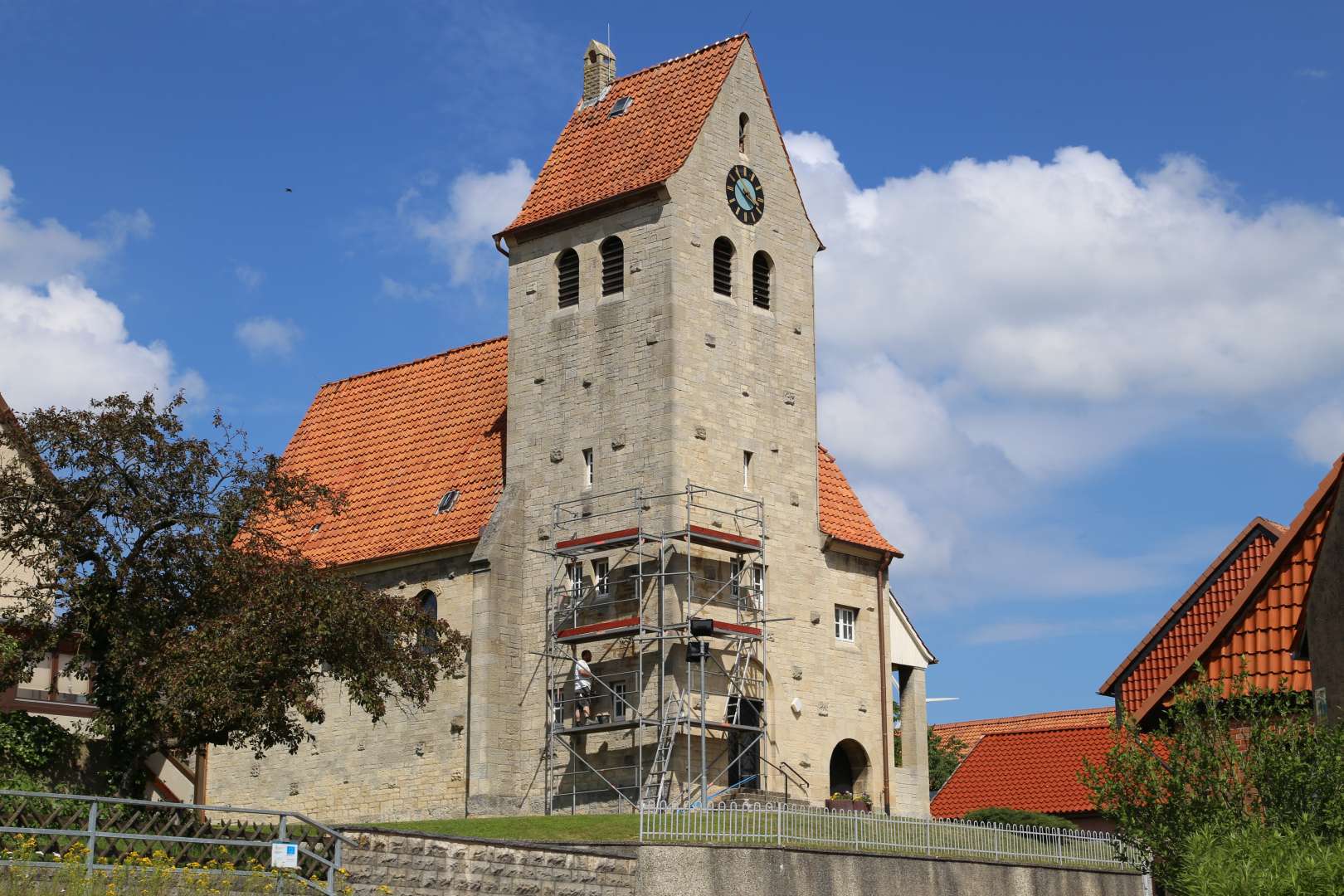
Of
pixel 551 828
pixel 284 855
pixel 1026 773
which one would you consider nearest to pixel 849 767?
pixel 551 828

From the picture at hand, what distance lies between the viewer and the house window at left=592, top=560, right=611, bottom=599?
135 ft

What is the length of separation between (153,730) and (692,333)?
619 inches

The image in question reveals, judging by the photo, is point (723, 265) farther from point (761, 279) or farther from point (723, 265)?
point (761, 279)

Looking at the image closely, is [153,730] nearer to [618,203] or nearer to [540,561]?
[540,561]

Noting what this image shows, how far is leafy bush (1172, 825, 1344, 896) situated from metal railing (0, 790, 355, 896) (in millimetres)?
11944

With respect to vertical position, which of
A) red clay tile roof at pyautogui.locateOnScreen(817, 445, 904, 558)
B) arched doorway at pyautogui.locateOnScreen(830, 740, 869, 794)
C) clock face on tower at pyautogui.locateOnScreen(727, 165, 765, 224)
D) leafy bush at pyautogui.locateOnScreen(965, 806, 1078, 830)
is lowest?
leafy bush at pyautogui.locateOnScreen(965, 806, 1078, 830)

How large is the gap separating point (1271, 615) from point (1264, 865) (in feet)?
30.6

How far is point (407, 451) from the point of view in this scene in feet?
160

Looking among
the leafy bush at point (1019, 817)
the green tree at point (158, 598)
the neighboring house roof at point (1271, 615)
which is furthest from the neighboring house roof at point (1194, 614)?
the green tree at point (158, 598)

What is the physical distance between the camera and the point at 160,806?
2581cm

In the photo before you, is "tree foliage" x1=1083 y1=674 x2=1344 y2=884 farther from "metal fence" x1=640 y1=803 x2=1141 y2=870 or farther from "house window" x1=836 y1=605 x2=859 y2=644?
"house window" x1=836 y1=605 x2=859 y2=644

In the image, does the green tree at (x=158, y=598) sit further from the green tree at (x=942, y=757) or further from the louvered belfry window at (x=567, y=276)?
the green tree at (x=942, y=757)

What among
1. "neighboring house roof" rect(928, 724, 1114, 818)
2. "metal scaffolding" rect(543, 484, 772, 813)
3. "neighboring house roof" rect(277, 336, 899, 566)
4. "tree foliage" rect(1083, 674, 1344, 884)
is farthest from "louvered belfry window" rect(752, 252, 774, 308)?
"tree foliage" rect(1083, 674, 1344, 884)

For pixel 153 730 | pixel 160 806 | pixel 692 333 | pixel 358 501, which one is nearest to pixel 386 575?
pixel 358 501
